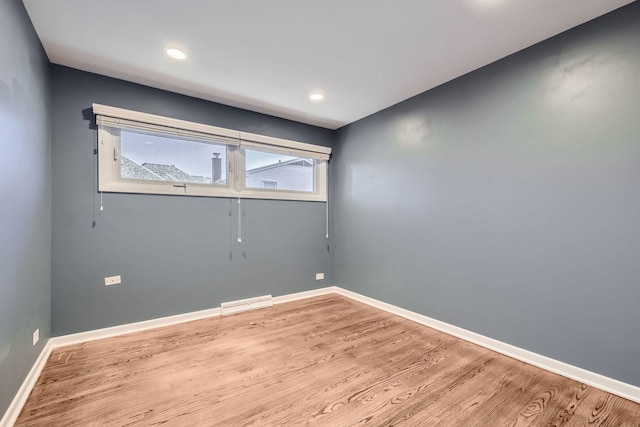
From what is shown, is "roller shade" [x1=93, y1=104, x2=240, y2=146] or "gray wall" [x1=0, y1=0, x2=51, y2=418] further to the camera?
"roller shade" [x1=93, y1=104, x2=240, y2=146]

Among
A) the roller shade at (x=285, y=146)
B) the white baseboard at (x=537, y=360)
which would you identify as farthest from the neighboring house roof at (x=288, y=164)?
the white baseboard at (x=537, y=360)

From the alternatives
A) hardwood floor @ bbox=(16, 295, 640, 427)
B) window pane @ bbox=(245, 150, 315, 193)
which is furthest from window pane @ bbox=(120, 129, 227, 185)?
hardwood floor @ bbox=(16, 295, 640, 427)

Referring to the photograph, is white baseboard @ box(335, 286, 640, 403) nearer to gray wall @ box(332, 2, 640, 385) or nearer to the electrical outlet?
gray wall @ box(332, 2, 640, 385)

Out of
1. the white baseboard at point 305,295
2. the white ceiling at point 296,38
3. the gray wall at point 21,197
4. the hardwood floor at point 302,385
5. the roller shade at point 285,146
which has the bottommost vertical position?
the hardwood floor at point 302,385

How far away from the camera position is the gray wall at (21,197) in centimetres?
152

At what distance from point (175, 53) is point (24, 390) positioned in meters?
2.61

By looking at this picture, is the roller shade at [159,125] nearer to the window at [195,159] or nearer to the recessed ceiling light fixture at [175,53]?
the window at [195,159]

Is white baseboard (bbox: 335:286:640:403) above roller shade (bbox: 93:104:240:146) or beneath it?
beneath

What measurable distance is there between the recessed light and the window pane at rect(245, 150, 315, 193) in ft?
4.38

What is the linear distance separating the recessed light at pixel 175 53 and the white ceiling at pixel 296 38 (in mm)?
45

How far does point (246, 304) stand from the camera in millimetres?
3518

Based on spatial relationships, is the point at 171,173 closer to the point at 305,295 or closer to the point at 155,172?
the point at 155,172

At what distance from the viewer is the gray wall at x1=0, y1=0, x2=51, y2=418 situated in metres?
1.52

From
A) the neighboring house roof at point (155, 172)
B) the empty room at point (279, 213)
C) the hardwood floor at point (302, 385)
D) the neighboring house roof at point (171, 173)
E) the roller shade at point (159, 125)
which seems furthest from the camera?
the neighboring house roof at point (171, 173)
